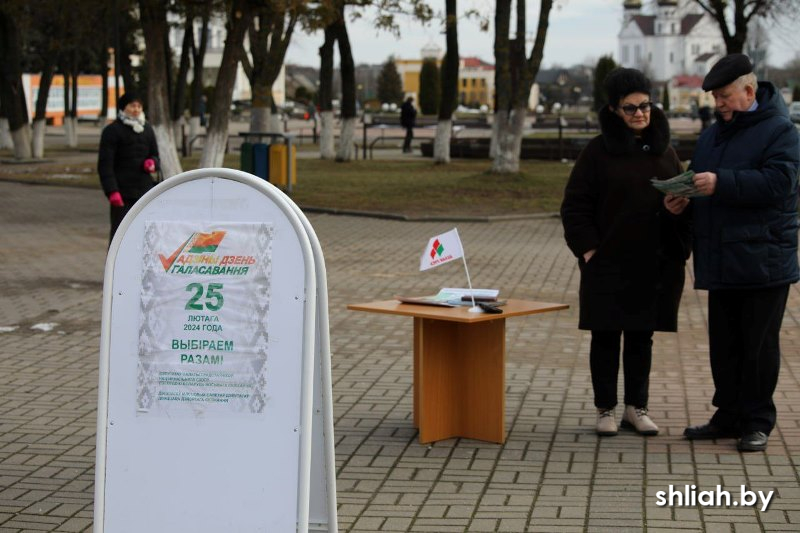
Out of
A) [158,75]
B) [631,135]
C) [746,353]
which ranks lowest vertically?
[746,353]

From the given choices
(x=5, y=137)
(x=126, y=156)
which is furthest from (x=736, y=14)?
(x=5, y=137)

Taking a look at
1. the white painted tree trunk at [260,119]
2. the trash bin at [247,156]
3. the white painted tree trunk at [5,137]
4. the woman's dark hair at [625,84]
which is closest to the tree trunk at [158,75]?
the trash bin at [247,156]

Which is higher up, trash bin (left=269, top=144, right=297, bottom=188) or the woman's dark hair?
the woman's dark hair

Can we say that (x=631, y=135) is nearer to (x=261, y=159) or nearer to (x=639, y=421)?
(x=639, y=421)

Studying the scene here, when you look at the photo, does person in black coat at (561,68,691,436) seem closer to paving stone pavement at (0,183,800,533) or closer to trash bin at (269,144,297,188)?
paving stone pavement at (0,183,800,533)

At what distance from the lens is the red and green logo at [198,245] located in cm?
427

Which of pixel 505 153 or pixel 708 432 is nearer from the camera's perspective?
pixel 708 432

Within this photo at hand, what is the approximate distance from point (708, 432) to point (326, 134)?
94.1ft

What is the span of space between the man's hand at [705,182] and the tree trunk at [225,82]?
1627cm

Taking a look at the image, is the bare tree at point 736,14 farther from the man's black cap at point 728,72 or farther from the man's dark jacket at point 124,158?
the man's black cap at point 728,72

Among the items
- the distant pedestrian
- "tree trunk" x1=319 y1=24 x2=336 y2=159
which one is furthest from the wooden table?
the distant pedestrian

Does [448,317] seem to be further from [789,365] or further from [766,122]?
[789,365]

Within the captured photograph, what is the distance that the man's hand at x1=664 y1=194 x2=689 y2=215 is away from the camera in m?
6.27

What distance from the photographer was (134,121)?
11.4 meters
